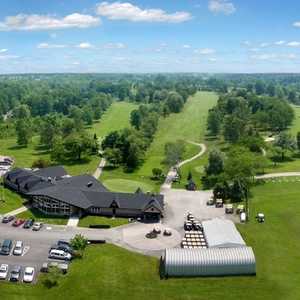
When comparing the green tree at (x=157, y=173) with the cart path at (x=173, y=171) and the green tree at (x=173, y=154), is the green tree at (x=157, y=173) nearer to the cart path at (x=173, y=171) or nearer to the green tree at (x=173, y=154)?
the cart path at (x=173, y=171)

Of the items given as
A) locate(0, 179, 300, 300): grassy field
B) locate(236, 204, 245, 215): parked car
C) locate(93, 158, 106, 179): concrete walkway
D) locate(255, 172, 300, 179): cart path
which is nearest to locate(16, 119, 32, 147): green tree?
locate(93, 158, 106, 179): concrete walkway

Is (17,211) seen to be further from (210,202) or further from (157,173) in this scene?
(210,202)

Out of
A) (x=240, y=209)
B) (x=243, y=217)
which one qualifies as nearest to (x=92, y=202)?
(x=243, y=217)

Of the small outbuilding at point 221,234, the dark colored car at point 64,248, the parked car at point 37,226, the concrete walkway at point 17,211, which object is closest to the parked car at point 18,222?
the parked car at point 37,226

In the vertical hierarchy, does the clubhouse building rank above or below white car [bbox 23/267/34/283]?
above

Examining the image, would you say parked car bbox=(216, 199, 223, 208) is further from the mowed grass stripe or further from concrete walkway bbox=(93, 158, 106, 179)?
concrete walkway bbox=(93, 158, 106, 179)

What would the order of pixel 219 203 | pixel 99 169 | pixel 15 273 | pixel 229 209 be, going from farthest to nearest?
1. pixel 99 169
2. pixel 219 203
3. pixel 229 209
4. pixel 15 273

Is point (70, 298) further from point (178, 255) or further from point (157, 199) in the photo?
point (157, 199)

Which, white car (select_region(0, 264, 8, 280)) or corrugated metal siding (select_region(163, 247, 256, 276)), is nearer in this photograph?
white car (select_region(0, 264, 8, 280))
